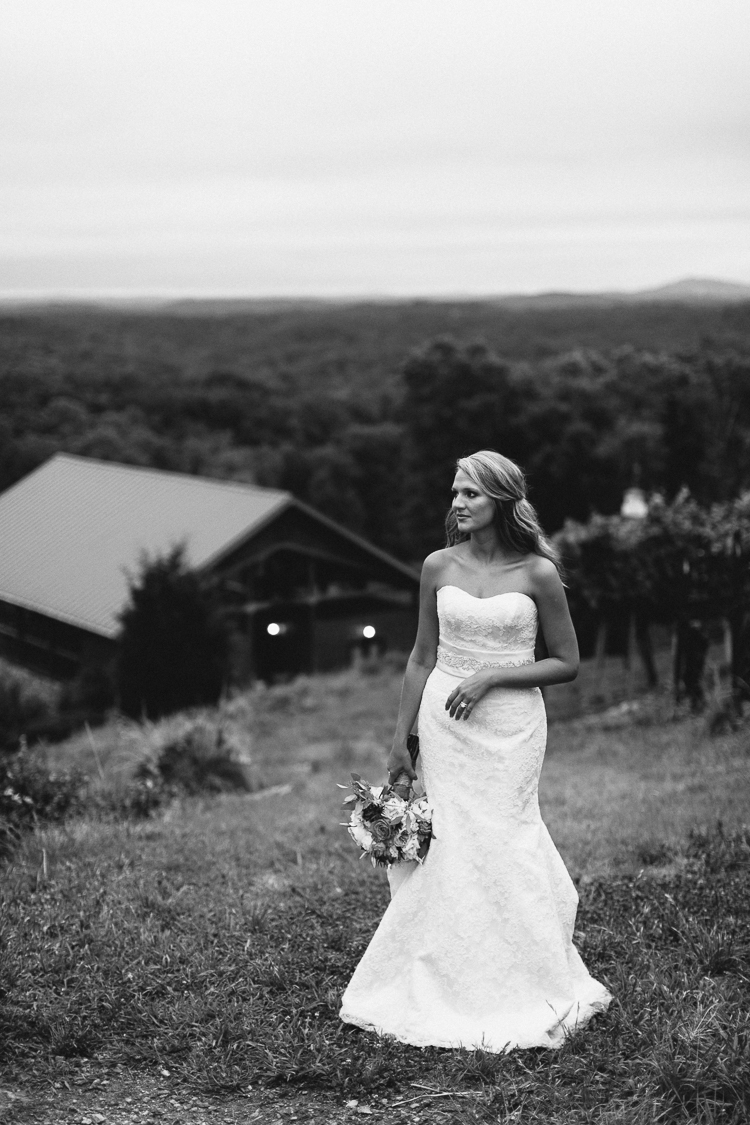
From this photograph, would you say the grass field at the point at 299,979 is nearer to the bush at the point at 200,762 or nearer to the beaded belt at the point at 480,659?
the beaded belt at the point at 480,659

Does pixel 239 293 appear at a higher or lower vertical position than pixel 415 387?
higher

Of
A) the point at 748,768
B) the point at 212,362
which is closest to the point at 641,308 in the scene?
the point at 212,362

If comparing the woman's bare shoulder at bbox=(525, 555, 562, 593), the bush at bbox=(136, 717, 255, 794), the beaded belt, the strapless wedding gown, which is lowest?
the bush at bbox=(136, 717, 255, 794)

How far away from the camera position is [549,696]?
18141 millimetres

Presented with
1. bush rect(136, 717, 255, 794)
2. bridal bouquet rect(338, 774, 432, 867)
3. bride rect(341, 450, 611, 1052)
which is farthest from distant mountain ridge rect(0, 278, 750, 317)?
bridal bouquet rect(338, 774, 432, 867)

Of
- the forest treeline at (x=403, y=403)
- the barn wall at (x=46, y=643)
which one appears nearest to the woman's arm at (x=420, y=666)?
the barn wall at (x=46, y=643)

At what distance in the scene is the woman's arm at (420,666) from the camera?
4207 millimetres

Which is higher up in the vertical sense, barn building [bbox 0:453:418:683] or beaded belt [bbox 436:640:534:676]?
beaded belt [bbox 436:640:534:676]

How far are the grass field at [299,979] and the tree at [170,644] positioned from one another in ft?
44.0

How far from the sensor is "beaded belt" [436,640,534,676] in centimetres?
412

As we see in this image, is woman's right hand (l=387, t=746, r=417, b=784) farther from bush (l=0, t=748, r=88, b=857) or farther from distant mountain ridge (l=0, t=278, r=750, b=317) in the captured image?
distant mountain ridge (l=0, t=278, r=750, b=317)

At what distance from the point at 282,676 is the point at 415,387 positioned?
18.3m

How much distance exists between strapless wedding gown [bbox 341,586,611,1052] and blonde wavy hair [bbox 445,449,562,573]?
0.22 metres

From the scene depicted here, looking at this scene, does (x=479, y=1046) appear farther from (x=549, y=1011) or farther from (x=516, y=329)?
(x=516, y=329)
